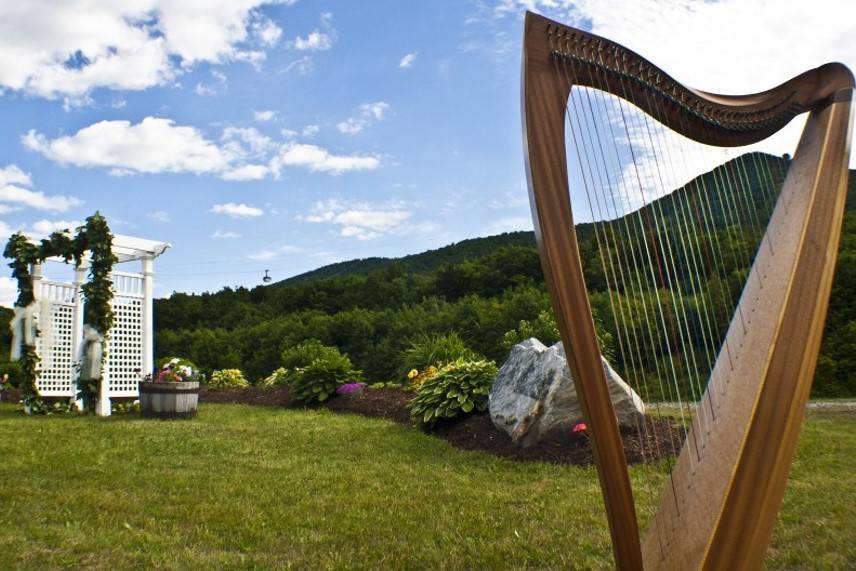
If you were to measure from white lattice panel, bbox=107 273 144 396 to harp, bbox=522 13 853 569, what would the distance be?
8869mm

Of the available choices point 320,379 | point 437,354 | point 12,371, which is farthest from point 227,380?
point 12,371

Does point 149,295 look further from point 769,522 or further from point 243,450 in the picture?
point 769,522

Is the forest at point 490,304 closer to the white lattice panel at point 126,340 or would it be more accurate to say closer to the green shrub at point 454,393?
the green shrub at point 454,393

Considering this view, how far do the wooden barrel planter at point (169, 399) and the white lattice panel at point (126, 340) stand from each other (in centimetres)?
194

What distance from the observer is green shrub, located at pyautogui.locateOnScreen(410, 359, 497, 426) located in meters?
6.80

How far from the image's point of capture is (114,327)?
10305 mm

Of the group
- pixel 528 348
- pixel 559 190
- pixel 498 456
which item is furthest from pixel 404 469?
pixel 559 190

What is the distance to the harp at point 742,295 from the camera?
1.80 metres

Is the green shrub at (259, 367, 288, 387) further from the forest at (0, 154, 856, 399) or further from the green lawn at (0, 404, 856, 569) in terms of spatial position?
the green lawn at (0, 404, 856, 569)

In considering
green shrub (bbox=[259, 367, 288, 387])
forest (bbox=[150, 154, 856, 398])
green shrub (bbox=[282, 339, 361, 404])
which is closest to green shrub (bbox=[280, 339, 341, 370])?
green shrub (bbox=[259, 367, 288, 387])

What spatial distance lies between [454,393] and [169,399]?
378 centimetres

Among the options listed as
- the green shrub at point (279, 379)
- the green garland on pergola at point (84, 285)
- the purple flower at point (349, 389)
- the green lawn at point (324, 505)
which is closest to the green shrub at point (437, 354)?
the purple flower at point (349, 389)

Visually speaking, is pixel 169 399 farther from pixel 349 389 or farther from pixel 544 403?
pixel 544 403

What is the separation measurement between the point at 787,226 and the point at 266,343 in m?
14.5
